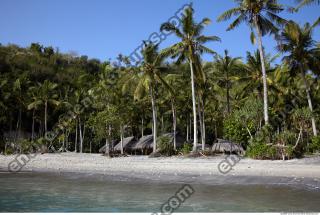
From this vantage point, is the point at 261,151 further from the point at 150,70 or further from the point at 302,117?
the point at 150,70

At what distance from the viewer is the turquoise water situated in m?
11.5

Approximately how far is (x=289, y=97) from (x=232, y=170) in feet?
83.1

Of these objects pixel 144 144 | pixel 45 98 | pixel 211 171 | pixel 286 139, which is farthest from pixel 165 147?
pixel 45 98

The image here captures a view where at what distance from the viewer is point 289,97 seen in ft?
139

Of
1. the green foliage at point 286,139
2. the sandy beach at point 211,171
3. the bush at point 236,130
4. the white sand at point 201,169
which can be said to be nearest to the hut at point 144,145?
the bush at point 236,130

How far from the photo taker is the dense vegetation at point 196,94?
89.7ft

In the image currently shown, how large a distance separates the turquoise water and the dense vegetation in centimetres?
888

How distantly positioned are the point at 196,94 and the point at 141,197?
2503cm

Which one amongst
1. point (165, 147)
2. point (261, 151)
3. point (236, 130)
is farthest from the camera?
point (165, 147)

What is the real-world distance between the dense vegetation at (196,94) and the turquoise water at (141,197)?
8.88 meters

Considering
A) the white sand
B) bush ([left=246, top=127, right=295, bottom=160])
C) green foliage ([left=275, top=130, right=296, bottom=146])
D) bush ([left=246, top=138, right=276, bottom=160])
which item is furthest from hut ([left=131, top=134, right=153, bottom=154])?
green foliage ([left=275, top=130, right=296, bottom=146])

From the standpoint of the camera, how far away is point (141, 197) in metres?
13.7

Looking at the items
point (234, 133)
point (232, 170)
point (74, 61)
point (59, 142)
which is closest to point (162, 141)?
point (234, 133)

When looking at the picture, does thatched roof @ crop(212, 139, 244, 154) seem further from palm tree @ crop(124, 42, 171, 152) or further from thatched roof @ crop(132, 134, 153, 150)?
thatched roof @ crop(132, 134, 153, 150)
